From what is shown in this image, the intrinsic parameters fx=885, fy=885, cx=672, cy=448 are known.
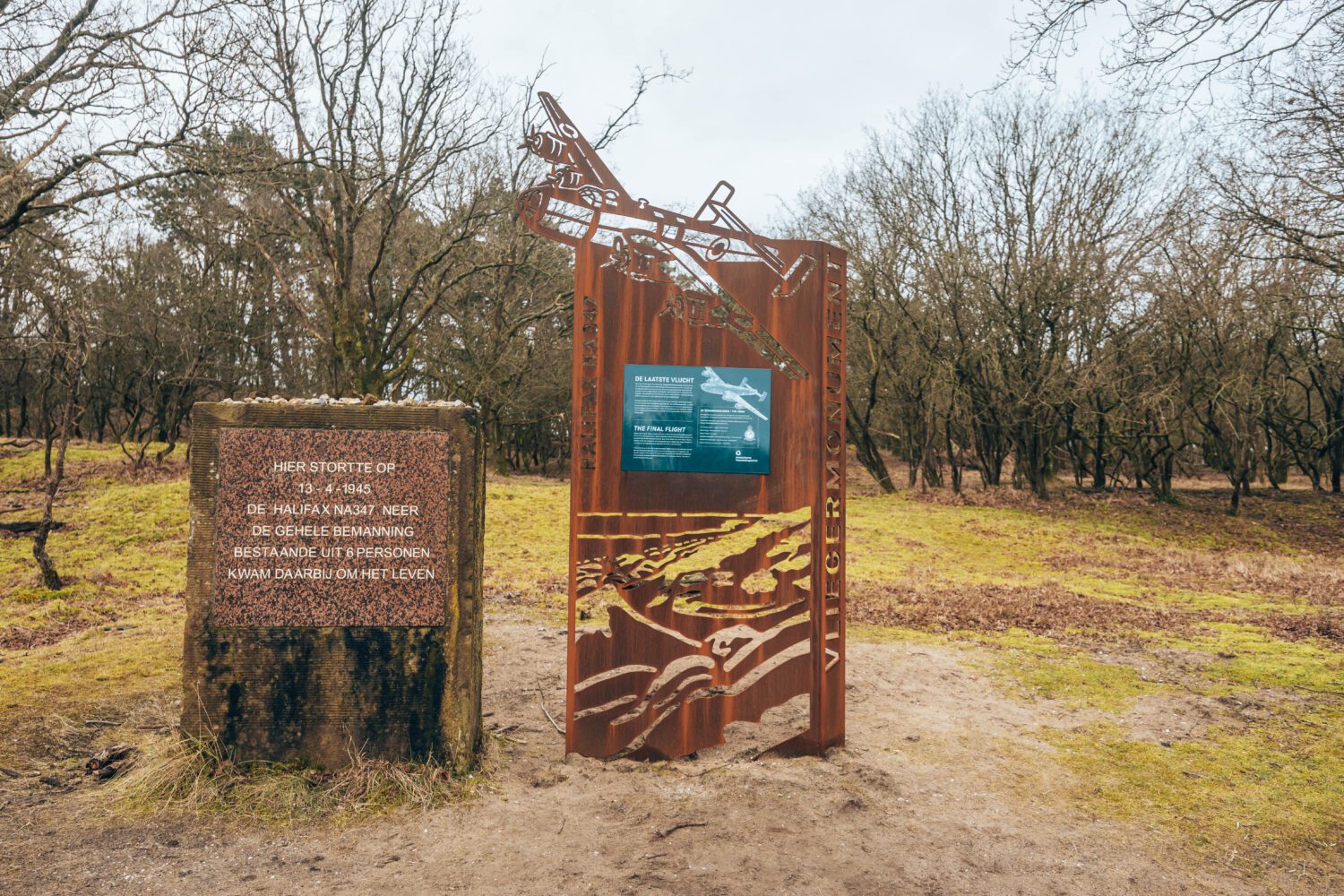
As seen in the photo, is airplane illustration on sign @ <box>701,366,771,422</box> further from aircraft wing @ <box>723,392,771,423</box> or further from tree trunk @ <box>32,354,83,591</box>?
tree trunk @ <box>32,354,83,591</box>

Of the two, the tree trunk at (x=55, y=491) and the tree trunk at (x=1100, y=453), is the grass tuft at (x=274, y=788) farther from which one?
the tree trunk at (x=1100, y=453)

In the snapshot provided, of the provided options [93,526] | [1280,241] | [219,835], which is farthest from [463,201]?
[219,835]

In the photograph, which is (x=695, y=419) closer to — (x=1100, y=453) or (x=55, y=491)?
(x=55, y=491)

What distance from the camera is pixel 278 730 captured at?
15.1 feet

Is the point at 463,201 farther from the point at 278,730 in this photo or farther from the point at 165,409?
the point at 278,730

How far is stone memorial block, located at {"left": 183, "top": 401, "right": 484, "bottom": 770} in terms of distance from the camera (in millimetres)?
4574

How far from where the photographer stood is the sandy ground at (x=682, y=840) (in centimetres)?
372

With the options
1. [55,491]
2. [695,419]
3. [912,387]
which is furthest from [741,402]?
[912,387]

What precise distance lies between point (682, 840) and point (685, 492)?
1867 millimetres

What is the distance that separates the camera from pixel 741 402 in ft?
16.8

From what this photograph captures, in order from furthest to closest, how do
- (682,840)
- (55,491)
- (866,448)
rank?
(866,448) < (55,491) < (682,840)

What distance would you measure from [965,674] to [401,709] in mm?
4671

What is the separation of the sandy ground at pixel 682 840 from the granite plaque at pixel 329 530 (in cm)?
104

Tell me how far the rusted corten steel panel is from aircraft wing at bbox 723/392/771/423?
12 cm
